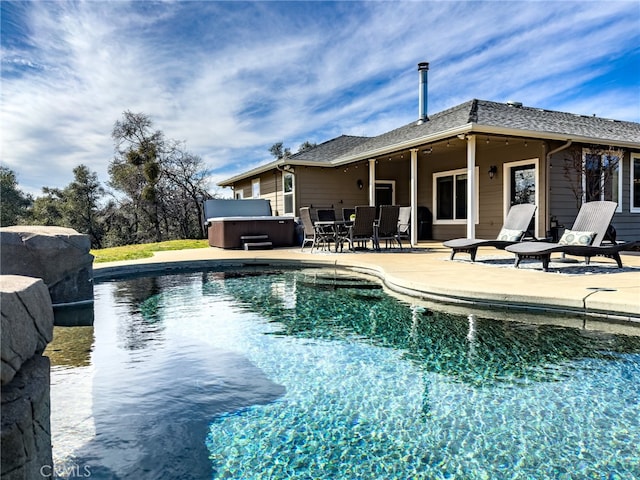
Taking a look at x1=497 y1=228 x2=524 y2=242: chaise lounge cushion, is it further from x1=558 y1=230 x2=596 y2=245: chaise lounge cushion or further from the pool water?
the pool water

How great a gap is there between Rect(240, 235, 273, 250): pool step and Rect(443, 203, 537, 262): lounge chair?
5.54 meters

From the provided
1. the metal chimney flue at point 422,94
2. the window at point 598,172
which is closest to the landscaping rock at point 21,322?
the window at point 598,172

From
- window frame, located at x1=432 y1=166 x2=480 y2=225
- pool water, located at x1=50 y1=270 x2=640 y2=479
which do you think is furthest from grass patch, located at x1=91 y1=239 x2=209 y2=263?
window frame, located at x1=432 y1=166 x2=480 y2=225

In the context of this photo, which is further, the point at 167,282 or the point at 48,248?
the point at 167,282

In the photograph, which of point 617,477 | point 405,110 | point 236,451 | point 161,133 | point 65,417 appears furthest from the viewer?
point 161,133

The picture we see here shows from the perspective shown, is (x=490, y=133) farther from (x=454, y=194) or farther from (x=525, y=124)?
(x=454, y=194)

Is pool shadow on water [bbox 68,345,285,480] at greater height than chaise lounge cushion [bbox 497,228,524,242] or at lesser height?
lesser

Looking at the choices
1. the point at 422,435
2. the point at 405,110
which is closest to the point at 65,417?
the point at 422,435

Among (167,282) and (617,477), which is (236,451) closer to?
(617,477)

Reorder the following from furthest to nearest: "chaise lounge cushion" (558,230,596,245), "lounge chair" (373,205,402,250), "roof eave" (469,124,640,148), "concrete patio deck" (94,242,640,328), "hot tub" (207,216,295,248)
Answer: "hot tub" (207,216,295,248) → "lounge chair" (373,205,402,250) → "roof eave" (469,124,640,148) → "chaise lounge cushion" (558,230,596,245) → "concrete patio deck" (94,242,640,328)

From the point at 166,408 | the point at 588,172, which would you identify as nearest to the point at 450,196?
the point at 588,172

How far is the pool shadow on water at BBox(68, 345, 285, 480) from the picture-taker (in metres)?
1.88

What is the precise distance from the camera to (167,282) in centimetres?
708

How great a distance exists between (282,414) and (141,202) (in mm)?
21008
